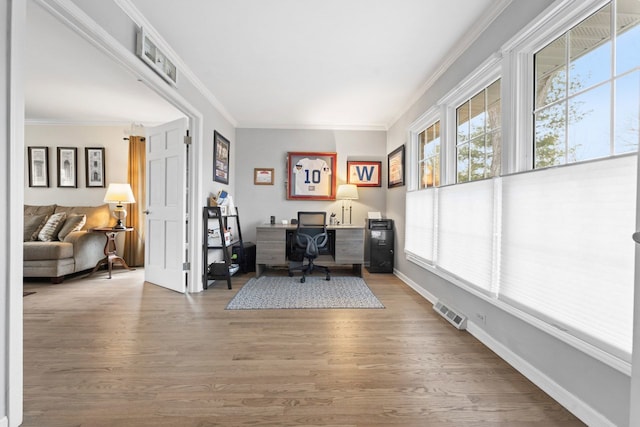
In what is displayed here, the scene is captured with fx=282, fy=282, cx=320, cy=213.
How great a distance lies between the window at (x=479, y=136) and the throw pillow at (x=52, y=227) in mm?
5047

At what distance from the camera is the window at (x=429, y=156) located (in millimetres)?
3067

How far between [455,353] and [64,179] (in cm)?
586

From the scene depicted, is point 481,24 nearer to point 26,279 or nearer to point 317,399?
point 317,399

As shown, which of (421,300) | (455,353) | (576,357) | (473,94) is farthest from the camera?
(421,300)

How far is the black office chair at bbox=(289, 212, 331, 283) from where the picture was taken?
3.75 metres

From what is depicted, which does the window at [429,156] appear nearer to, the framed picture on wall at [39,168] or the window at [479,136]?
the window at [479,136]

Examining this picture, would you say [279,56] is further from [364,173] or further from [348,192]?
[364,173]

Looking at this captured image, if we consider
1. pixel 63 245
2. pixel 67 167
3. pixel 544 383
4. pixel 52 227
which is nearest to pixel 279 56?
pixel 544 383

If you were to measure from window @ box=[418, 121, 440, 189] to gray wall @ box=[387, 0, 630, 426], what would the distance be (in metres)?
0.32

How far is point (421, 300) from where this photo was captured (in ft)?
9.70

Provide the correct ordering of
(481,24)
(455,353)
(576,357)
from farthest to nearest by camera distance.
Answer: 1. (481,24)
2. (455,353)
3. (576,357)

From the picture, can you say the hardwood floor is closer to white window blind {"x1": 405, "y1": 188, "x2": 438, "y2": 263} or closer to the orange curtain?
white window blind {"x1": 405, "y1": 188, "x2": 438, "y2": 263}

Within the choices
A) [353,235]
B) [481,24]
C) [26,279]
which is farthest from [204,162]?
[481,24]

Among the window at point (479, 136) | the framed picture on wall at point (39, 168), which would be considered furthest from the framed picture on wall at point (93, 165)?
the window at point (479, 136)
